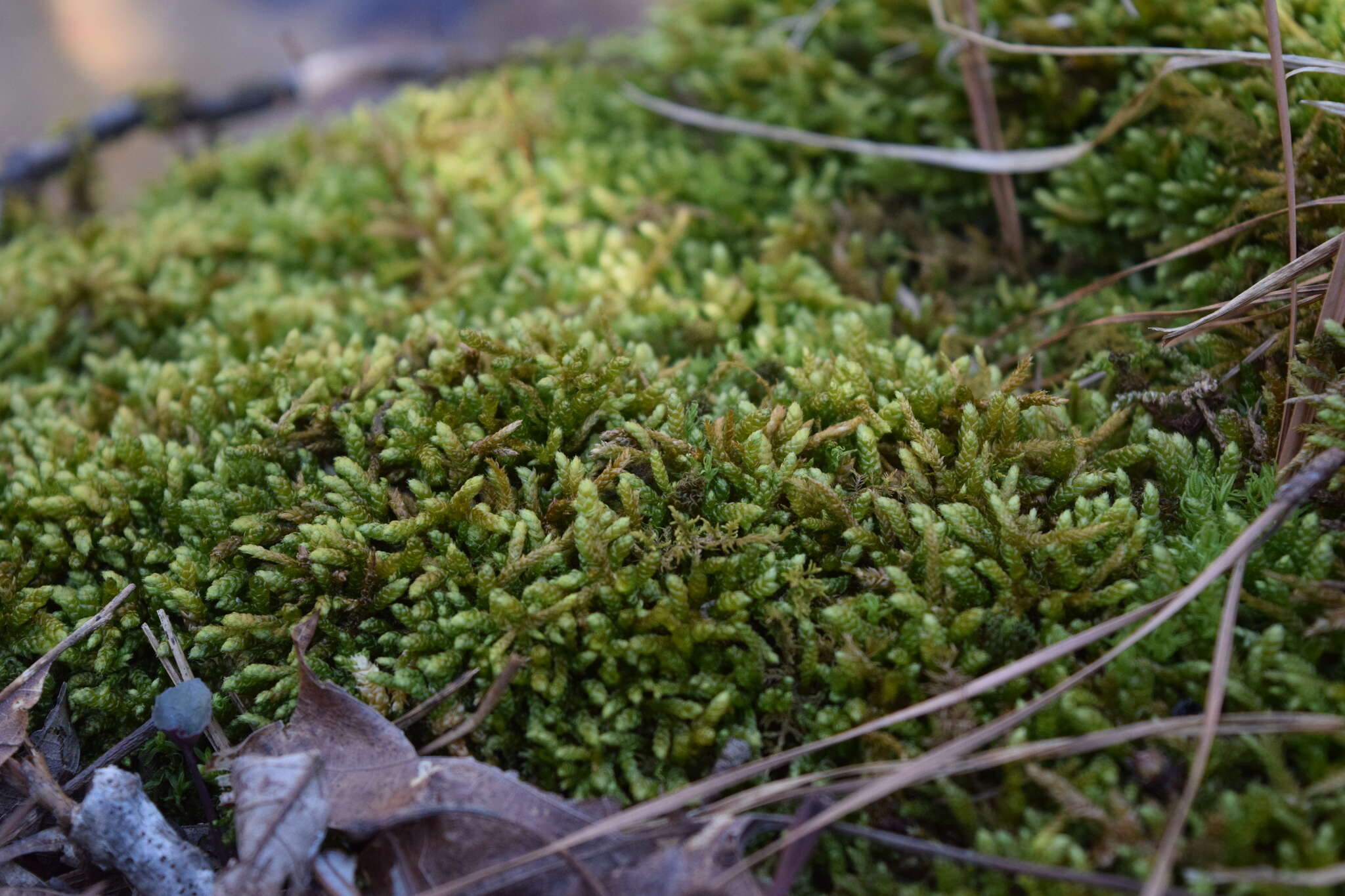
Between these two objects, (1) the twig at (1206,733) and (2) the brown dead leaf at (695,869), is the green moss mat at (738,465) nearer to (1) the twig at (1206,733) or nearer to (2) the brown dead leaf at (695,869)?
(1) the twig at (1206,733)

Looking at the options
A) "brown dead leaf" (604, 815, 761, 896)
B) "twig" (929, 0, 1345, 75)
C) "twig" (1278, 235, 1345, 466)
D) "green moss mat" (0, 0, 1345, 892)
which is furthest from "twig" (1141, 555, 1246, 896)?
"twig" (929, 0, 1345, 75)

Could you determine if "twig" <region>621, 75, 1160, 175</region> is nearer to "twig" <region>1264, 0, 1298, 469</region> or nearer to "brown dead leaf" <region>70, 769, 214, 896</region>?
"twig" <region>1264, 0, 1298, 469</region>

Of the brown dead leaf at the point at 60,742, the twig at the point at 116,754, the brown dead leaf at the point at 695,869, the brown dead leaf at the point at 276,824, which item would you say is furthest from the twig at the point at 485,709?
the brown dead leaf at the point at 60,742

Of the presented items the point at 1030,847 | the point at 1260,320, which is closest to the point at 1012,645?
the point at 1030,847

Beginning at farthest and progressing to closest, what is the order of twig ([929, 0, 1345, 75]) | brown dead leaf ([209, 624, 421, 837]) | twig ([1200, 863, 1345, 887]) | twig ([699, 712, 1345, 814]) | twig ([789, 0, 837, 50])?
twig ([789, 0, 837, 50]) < twig ([929, 0, 1345, 75]) < brown dead leaf ([209, 624, 421, 837]) < twig ([699, 712, 1345, 814]) < twig ([1200, 863, 1345, 887])

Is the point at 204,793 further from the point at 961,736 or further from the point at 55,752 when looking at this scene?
the point at 961,736

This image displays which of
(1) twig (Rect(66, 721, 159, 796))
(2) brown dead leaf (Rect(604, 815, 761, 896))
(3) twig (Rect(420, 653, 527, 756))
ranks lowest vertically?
(2) brown dead leaf (Rect(604, 815, 761, 896))

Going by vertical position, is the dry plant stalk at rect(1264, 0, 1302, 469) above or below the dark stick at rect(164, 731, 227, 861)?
above

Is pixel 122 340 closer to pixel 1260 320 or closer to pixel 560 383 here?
pixel 560 383
